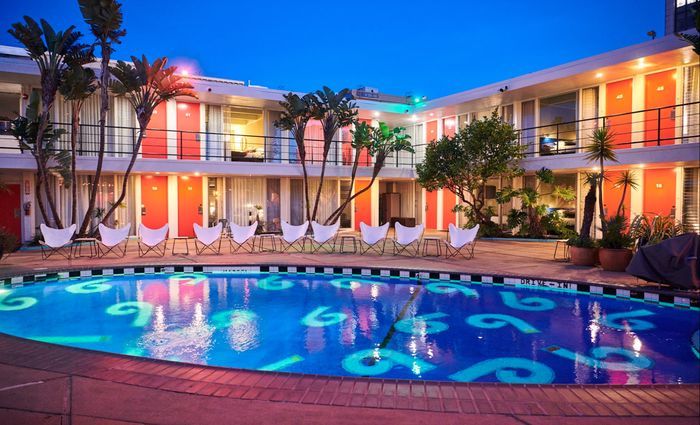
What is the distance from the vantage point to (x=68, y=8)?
76750 millimetres

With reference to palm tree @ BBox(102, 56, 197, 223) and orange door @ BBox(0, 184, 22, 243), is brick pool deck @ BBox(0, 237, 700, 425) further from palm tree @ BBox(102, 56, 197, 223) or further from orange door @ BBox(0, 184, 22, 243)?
orange door @ BBox(0, 184, 22, 243)

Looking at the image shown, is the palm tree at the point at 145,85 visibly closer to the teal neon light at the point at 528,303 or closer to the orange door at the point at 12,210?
the orange door at the point at 12,210

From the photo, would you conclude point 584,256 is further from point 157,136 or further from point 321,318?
point 157,136

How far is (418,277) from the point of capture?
9.00 metres

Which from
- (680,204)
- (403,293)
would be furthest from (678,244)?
(680,204)

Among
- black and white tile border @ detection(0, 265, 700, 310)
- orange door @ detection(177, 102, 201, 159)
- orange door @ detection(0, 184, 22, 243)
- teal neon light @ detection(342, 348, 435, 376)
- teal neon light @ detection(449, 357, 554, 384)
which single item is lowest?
teal neon light @ detection(342, 348, 435, 376)

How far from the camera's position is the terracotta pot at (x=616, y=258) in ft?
28.5

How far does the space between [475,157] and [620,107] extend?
4.32 m

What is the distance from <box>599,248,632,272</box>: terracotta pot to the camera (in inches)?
341

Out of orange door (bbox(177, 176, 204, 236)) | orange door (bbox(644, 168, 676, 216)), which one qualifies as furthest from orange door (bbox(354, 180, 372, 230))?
orange door (bbox(644, 168, 676, 216))

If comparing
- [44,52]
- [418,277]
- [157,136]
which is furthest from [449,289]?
[157,136]

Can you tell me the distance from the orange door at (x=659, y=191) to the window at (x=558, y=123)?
2291 millimetres

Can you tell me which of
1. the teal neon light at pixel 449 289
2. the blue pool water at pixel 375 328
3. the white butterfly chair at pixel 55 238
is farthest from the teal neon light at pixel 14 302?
the teal neon light at pixel 449 289

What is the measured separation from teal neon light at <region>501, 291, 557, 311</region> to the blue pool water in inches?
1.2
